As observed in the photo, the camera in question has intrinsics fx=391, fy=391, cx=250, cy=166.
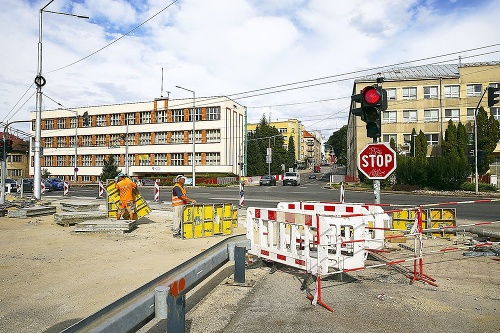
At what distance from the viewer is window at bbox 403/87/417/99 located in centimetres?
4881

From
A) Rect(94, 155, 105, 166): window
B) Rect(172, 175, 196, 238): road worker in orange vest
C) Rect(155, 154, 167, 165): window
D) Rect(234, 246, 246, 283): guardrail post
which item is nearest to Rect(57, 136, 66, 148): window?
Rect(94, 155, 105, 166): window

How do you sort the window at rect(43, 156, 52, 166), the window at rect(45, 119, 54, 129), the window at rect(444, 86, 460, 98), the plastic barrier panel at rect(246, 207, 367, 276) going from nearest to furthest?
the plastic barrier panel at rect(246, 207, 367, 276) < the window at rect(444, 86, 460, 98) < the window at rect(43, 156, 52, 166) < the window at rect(45, 119, 54, 129)

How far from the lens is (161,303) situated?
358 centimetres

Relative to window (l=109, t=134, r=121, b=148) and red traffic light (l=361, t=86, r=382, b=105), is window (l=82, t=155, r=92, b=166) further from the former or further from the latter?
red traffic light (l=361, t=86, r=382, b=105)

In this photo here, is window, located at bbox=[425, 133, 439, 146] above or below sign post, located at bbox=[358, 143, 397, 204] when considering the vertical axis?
above

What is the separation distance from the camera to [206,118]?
58812 millimetres

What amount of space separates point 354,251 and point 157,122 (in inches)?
2295

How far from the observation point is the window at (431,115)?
1880 inches

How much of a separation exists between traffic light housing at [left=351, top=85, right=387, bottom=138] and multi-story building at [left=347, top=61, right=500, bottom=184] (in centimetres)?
4099

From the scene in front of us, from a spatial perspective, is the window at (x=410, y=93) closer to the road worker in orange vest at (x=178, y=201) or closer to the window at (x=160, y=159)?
the window at (x=160, y=159)

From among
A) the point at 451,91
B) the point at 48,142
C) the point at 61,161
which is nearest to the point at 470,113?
the point at 451,91

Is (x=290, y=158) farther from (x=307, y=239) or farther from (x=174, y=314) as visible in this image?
(x=174, y=314)

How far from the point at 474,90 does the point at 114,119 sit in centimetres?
5295

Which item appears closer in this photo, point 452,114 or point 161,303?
point 161,303
